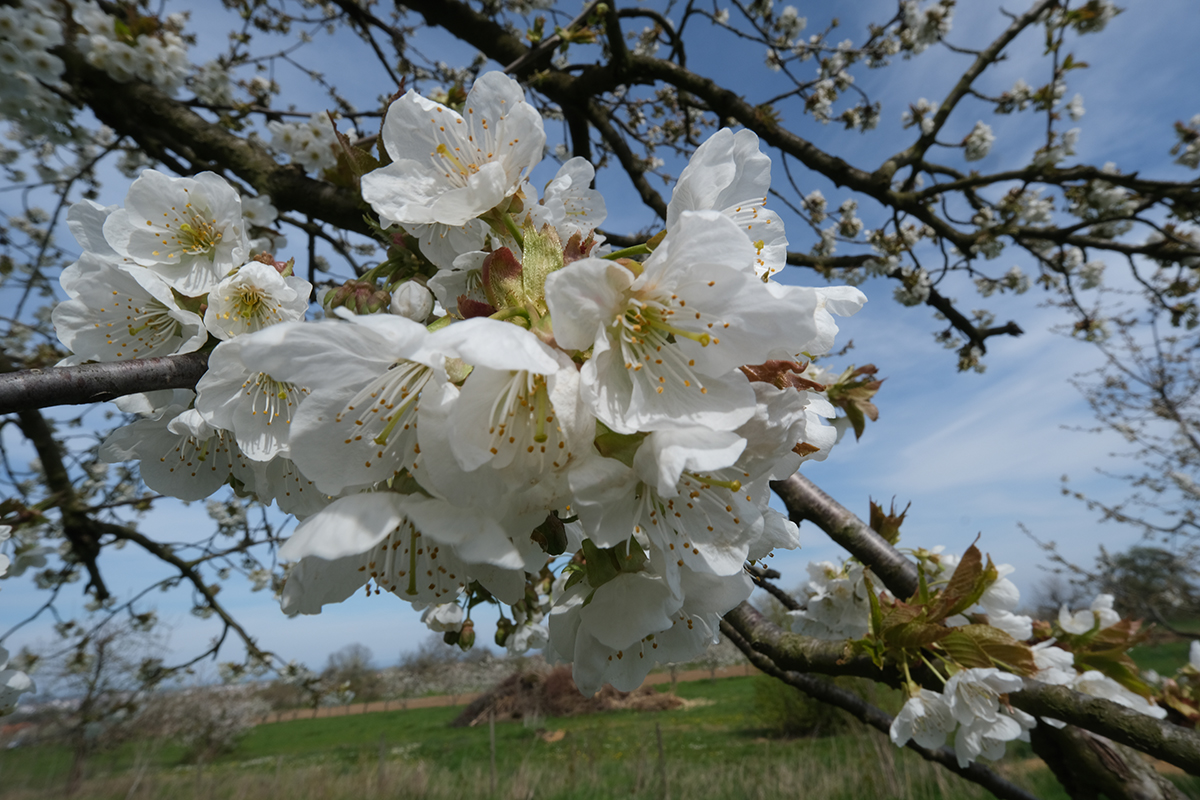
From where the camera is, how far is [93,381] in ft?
2.21

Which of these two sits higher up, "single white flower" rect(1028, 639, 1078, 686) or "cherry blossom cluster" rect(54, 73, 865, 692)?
"cherry blossom cluster" rect(54, 73, 865, 692)

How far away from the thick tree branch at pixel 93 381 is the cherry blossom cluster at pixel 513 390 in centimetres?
8

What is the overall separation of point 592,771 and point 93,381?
10119 mm

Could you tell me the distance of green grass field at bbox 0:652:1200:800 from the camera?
6836 millimetres

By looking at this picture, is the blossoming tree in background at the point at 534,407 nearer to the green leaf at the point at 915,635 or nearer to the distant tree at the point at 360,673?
the green leaf at the point at 915,635

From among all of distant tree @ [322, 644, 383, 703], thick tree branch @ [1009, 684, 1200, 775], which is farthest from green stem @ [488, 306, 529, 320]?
distant tree @ [322, 644, 383, 703]

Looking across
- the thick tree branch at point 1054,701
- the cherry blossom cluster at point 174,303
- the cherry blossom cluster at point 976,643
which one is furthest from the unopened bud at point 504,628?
the cherry blossom cluster at point 174,303

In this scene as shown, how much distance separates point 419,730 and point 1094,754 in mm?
19828

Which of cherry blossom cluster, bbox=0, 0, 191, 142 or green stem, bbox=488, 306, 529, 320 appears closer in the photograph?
green stem, bbox=488, 306, 529, 320

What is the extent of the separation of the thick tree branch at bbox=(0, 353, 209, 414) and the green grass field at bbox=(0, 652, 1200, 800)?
5.20 m

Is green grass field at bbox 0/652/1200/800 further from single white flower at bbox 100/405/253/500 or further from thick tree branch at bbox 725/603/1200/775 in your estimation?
single white flower at bbox 100/405/253/500

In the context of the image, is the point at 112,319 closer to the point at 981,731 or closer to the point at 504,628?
the point at 504,628

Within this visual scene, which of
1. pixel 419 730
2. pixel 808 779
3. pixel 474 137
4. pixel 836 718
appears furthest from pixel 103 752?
pixel 474 137

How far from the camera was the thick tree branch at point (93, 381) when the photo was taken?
2.08ft
